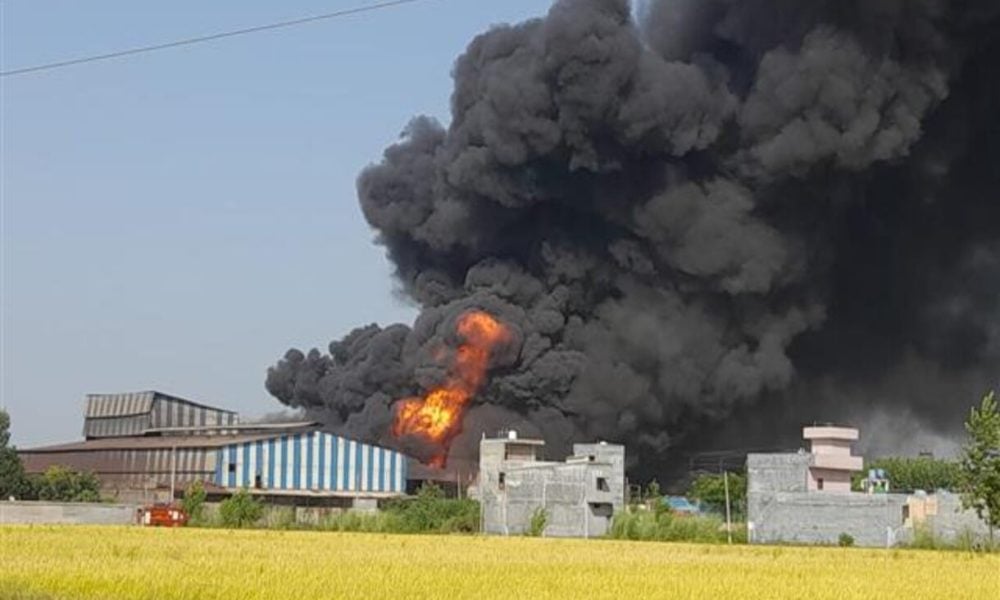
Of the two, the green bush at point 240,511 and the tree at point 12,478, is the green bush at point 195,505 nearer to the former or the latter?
the green bush at point 240,511

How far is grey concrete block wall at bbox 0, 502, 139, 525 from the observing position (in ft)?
A: 239

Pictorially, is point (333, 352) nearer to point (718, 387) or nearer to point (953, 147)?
point (718, 387)

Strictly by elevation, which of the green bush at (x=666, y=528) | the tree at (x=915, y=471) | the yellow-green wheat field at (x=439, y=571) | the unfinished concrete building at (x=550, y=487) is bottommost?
the yellow-green wheat field at (x=439, y=571)

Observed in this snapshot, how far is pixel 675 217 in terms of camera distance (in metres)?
83.9

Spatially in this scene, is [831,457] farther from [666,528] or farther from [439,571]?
[439,571]

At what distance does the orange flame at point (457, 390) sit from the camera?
83688mm

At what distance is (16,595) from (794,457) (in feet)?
192

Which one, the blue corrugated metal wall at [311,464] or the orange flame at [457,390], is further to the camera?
the blue corrugated metal wall at [311,464]

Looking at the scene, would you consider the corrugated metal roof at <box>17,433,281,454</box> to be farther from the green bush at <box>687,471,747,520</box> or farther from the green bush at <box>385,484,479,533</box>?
the green bush at <box>687,471,747,520</box>

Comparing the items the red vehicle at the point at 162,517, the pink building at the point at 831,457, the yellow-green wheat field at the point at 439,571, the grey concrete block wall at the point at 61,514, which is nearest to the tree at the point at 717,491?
the pink building at the point at 831,457

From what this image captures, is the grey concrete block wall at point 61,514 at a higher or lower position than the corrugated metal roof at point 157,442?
lower

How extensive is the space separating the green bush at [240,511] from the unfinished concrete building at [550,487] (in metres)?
12.5

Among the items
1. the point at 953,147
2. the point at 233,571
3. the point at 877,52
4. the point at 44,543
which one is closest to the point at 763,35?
the point at 877,52

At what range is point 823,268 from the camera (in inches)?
3551
